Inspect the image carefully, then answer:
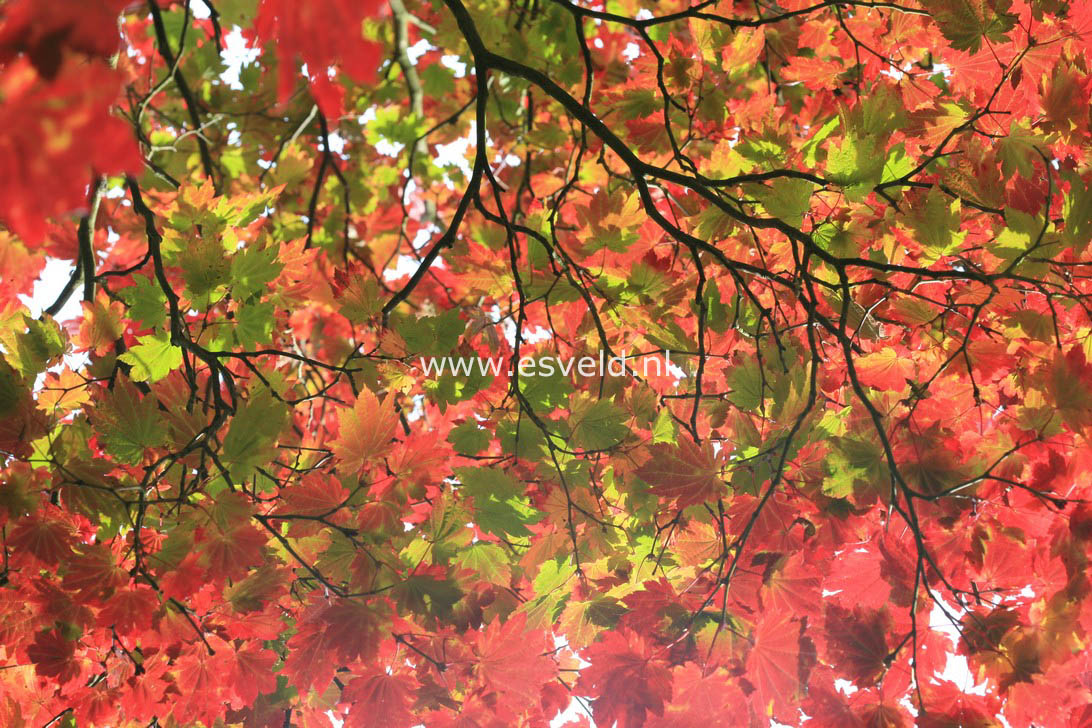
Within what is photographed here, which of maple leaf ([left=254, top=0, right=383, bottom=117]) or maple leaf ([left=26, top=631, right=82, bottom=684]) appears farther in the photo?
maple leaf ([left=26, top=631, right=82, bottom=684])

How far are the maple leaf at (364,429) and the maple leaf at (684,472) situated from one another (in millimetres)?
491

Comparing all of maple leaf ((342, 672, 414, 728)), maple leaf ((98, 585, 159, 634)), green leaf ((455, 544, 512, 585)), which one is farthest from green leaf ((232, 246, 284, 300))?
maple leaf ((342, 672, 414, 728))

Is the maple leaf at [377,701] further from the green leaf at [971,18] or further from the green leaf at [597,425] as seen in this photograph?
the green leaf at [971,18]

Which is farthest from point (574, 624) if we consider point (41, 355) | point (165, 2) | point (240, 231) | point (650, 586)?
point (165, 2)

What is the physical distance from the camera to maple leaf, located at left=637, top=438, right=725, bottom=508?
5.45ft

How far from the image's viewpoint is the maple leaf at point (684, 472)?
1661mm

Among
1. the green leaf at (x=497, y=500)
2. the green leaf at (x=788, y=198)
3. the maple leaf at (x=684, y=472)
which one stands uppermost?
the green leaf at (x=788, y=198)

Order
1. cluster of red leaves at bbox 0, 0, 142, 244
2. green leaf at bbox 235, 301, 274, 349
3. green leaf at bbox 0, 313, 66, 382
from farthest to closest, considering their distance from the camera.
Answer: green leaf at bbox 235, 301, 274, 349 → green leaf at bbox 0, 313, 66, 382 → cluster of red leaves at bbox 0, 0, 142, 244

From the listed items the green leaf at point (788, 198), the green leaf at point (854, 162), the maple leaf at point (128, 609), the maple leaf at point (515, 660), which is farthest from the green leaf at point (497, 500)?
the green leaf at point (854, 162)

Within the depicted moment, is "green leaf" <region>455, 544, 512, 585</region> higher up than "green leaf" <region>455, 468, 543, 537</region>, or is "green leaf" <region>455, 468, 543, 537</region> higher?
"green leaf" <region>455, 468, 543, 537</region>

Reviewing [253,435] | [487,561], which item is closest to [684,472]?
[487,561]

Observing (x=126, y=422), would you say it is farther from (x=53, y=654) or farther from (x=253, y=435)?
(x=53, y=654)

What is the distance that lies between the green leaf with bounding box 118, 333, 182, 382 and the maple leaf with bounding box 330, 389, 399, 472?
444 mm

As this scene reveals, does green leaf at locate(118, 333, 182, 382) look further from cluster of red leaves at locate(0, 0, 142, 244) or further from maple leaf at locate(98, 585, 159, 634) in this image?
cluster of red leaves at locate(0, 0, 142, 244)
